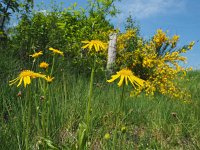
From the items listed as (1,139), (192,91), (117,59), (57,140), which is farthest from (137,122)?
(117,59)

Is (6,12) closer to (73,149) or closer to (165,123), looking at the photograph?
(165,123)

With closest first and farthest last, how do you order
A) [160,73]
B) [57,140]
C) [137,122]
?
[57,140] < [137,122] < [160,73]

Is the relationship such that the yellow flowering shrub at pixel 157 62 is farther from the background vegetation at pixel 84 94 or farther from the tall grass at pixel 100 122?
the tall grass at pixel 100 122

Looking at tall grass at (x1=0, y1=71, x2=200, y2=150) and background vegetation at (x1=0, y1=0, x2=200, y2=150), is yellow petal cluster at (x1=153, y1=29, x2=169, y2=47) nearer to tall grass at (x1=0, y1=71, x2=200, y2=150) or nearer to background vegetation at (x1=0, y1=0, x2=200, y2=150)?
background vegetation at (x1=0, y1=0, x2=200, y2=150)

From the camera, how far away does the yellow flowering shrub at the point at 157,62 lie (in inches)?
348

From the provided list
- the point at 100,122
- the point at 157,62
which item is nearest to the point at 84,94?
the point at 100,122

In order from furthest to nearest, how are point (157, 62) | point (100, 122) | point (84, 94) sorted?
point (157, 62)
point (84, 94)
point (100, 122)

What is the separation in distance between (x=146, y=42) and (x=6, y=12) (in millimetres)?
4233

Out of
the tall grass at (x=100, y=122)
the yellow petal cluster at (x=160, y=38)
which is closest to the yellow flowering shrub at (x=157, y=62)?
the yellow petal cluster at (x=160, y=38)

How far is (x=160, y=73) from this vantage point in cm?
927

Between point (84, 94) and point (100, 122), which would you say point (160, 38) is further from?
point (100, 122)

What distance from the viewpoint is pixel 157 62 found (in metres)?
9.56

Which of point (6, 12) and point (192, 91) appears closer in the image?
point (6, 12)

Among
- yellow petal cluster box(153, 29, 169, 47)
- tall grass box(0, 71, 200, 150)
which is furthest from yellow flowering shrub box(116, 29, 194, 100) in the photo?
tall grass box(0, 71, 200, 150)
